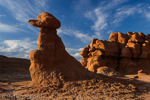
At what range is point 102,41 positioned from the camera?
2052cm

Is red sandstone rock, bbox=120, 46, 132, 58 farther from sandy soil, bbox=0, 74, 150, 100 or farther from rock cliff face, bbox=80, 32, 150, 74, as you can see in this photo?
sandy soil, bbox=0, 74, 150, 100

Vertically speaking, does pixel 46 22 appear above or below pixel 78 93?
above

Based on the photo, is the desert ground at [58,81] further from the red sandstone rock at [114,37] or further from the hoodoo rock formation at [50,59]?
the red sandstone rock at [114,37]

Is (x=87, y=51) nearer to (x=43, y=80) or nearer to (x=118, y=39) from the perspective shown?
(x=118, y=39)

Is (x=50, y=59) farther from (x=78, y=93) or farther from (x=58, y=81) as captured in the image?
(x=78, y=93)

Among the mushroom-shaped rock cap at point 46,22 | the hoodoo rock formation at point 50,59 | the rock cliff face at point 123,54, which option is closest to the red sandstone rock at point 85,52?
the rock cliff face at point 123,54

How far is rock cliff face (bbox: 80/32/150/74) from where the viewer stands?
788 inches

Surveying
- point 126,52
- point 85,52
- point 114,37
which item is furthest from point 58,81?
point 114,37

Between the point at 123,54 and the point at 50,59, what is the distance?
54.6 ft

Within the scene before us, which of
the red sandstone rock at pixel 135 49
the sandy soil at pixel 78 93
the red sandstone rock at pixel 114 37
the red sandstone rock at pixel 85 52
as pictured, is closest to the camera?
the sandy soil at pixel 78 93

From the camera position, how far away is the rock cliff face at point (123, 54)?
65.7ft

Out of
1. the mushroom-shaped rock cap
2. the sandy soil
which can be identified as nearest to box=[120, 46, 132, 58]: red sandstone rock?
the sandy soil

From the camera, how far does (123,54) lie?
20266 mm

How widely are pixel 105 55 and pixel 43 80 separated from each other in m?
15.2
